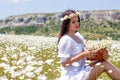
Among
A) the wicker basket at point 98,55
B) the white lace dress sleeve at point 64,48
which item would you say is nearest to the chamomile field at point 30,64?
the white lace dress sleeve at point 64,48

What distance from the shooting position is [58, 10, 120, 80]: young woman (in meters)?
5.96

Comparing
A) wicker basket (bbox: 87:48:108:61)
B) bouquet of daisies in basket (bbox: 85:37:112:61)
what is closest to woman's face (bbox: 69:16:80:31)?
bouquet of daisies in basket (bbox: 85:37:112:61)

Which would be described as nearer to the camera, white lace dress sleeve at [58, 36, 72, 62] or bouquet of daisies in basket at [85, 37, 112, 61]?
bouquet of daisies in basket at [85, 37, 112, 61]

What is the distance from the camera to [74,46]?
6098mm

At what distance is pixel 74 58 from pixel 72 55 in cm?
16

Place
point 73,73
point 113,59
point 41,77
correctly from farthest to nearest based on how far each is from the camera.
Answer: point 113,59, point 73,73, point 41,77

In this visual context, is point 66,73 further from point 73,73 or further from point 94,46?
point 94,46

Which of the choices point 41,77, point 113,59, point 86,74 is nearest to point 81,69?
point 86,74

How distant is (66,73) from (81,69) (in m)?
0.22

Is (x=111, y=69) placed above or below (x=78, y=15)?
below

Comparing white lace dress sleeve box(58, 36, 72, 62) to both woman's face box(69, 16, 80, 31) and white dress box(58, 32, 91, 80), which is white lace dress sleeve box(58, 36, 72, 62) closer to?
white dress box(58, 32, 91, 80)

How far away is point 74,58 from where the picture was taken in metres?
5.89

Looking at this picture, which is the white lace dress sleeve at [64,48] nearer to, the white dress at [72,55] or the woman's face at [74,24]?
the white dress at [72,55]

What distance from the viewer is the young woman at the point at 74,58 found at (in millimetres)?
5961
